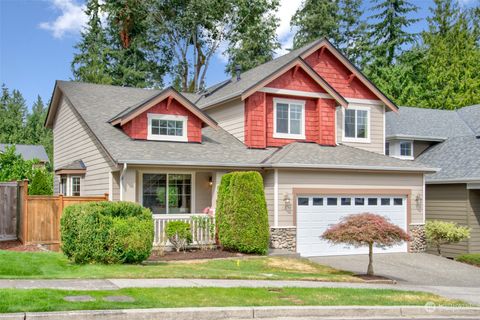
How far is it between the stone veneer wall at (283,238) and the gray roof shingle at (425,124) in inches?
398

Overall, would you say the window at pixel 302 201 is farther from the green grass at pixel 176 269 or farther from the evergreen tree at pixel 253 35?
the evergreen tree at pixel 253 35

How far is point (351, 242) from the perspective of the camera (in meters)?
14.8

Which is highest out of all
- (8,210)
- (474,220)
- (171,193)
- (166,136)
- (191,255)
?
(166,136)

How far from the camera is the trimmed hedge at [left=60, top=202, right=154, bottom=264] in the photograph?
13.2 metres

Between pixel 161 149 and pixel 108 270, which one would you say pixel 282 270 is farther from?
pixel 161 149

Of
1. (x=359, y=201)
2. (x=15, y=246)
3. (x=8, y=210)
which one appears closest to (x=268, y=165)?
(x=359, y=201)

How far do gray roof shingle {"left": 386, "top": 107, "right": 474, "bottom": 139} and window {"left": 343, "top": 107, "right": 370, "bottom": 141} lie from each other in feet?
6.94

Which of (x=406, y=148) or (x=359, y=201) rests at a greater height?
(x=406, y=148)

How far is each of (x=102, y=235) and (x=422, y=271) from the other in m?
10.1

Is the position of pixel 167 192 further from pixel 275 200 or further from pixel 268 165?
pixel 275 200

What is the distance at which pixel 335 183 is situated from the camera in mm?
19656

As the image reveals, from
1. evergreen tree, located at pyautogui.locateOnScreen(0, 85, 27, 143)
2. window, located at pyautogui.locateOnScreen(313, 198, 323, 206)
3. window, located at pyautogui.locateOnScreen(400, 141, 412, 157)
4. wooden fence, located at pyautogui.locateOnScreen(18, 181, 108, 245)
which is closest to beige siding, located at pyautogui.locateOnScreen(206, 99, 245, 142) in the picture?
window, located at pyautogui.locateOnScreen(313, 198, 323, 206)

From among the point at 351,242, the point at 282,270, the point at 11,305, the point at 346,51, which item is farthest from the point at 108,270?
the point at 346,51

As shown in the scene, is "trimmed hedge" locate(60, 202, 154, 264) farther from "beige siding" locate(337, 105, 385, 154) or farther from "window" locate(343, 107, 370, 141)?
"beige siding" locate(337, 105, 385, 154)
